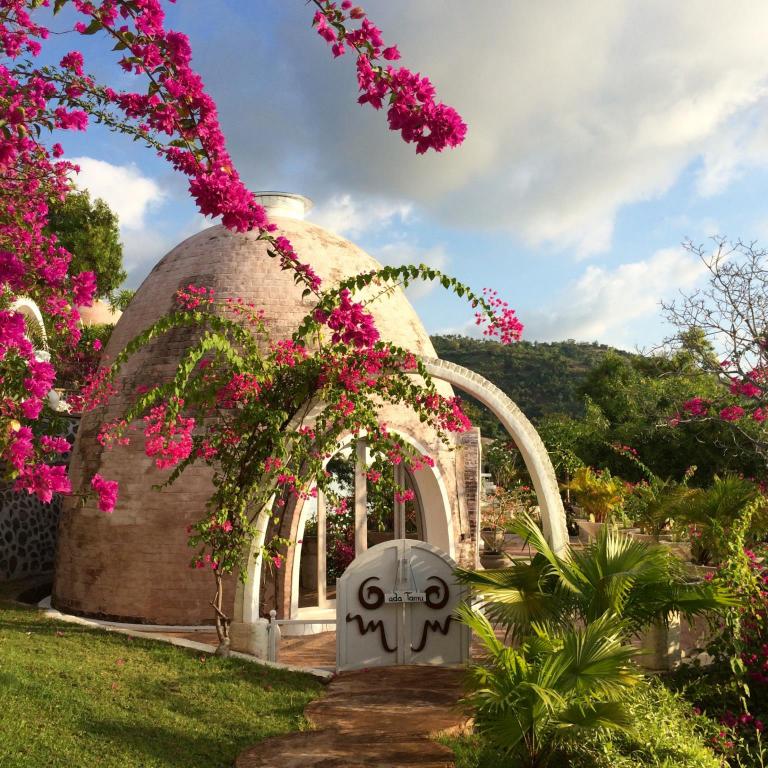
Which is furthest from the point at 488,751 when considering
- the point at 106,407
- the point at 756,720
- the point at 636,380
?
the point at 636,380

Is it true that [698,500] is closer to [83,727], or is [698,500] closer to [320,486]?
[320,486]

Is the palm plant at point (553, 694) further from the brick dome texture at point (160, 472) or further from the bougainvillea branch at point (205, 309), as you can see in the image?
the brick dome texture at point (160, 472)

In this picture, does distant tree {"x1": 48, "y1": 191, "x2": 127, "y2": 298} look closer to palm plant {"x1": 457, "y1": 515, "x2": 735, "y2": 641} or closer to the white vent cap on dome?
the white vent cap on dome

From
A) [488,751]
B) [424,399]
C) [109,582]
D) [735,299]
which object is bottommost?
[488,751]

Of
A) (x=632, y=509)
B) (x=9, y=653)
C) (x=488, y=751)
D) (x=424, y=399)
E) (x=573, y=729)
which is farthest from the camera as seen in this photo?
(x=632, y=509)

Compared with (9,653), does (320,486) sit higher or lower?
higher

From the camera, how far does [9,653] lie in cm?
790

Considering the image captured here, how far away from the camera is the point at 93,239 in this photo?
30375mm

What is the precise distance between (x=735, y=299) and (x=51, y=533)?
13699 millimetres

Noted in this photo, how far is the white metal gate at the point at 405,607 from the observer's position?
865 centimetres

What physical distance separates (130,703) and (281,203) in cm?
887

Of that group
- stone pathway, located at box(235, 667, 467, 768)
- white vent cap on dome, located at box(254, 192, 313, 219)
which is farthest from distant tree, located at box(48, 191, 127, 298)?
stone pathway, located at box(235, 667, 467, 768)

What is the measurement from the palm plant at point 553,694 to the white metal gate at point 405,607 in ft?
10.6

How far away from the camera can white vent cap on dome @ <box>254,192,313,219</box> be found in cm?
1311
